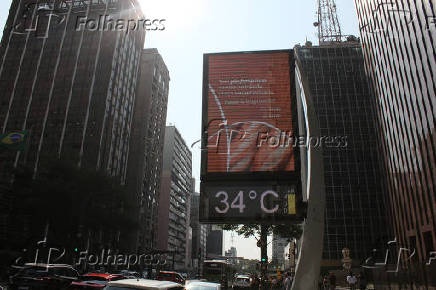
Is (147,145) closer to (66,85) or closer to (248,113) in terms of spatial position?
(66,85)

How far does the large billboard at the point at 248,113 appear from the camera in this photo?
503 inches

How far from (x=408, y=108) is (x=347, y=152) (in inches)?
1431

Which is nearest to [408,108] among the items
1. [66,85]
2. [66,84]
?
[66,85]

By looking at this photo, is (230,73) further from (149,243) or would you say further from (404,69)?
(149,243)

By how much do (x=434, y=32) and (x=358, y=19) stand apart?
83.3ft

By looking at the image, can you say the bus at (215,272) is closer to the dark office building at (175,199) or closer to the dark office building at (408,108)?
the dark office building at (408,108)

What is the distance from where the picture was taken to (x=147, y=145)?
100750 mm

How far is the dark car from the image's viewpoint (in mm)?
14000

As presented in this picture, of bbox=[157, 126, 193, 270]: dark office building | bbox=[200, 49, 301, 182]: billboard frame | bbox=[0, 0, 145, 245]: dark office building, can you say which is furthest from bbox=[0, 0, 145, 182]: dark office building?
bbox=[200, 49, 301, 182]: billboard frame

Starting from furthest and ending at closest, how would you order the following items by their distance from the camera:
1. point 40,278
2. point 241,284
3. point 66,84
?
point 66,84, point 241,284, point 40,278

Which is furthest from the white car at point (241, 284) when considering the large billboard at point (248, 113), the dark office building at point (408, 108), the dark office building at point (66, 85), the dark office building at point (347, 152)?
the dark office building at point (347, 152)

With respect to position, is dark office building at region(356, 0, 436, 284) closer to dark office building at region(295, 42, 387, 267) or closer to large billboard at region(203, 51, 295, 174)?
dark office building at region(295, 42, 387, 267)

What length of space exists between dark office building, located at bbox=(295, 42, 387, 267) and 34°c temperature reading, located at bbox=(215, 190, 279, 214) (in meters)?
63.7

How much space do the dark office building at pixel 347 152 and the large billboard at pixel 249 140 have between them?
6101cm
